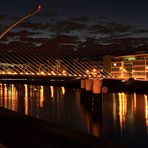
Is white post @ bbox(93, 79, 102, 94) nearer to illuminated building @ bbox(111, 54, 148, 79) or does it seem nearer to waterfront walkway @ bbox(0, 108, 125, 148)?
waterfront walkway @ bbox(0, 108, 125, 148)

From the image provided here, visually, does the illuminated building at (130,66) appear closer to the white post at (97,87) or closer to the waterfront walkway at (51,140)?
the white post at (97,87)

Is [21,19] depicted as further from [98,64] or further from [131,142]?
[98,64]

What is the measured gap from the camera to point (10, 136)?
11.2 metres

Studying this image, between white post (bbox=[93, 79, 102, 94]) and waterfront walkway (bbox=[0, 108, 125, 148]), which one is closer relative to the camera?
waterfront walkway (bbox=[0, 108, 125, 148])

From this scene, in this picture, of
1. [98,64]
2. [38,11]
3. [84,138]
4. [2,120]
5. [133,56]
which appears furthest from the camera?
[98,64]

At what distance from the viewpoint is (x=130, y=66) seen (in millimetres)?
109750

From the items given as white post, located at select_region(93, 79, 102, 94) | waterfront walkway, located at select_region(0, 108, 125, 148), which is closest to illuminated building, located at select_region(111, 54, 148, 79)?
white post, located at select_region(93, 79, 102, 94)

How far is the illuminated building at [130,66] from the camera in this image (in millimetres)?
105125

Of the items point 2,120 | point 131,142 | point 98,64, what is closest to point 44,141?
point 2,120

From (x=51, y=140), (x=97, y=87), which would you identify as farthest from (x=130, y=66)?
(x=51, y=140)

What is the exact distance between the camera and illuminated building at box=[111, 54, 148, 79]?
105 metres

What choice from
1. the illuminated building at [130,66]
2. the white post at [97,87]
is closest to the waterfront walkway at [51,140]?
the white post at [97,87]

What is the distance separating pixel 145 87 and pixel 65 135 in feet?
174

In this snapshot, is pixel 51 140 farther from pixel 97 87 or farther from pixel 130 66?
pixel 130 66
